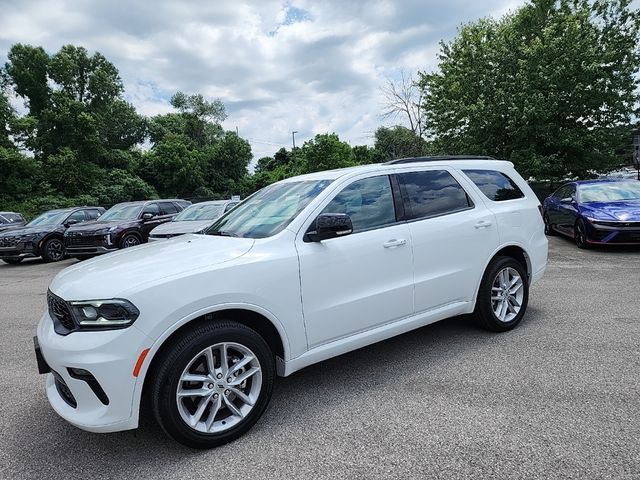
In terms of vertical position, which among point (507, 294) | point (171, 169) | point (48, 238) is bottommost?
point (507, 294)

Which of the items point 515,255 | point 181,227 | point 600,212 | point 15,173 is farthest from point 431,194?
point 15,173

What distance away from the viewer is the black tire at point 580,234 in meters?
9.48

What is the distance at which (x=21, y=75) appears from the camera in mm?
37406

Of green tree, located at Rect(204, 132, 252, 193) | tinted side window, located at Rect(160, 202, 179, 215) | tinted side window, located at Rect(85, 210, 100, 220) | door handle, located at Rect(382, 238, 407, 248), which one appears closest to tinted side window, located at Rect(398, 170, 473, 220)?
door handle, located at Rect(382, 238, 407, 248)

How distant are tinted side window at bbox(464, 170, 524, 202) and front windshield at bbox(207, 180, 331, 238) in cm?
178

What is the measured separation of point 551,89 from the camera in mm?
17250

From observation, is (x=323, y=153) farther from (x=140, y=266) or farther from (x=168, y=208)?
(x=140, y=266)

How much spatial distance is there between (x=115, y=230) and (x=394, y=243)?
10.2 m

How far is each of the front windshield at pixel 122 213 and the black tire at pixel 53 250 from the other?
166 centimetres

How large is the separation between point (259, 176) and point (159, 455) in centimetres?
5248

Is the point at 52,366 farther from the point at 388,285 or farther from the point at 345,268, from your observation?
the point at 388,285

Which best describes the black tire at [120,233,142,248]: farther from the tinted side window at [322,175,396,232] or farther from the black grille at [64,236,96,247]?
the tinted side window at [322,175,396,232]

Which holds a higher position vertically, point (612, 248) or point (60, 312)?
point (60, 312)

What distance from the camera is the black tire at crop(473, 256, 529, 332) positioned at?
4258mm
